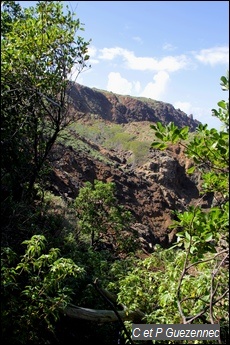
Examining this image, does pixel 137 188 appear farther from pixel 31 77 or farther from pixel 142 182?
pixel 31 77

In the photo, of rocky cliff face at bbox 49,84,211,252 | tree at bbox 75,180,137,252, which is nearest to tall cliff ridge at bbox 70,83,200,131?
rocky cliff face at bbox 49,84,211,252

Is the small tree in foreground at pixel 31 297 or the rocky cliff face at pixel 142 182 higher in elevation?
the small tree in foreground at pixel 31 297

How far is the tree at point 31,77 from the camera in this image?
6238 millimetres

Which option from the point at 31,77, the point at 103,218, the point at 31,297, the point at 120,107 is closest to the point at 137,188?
the point at 103,218

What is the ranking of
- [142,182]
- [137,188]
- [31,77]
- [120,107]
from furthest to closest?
[120,107] → [142,182] → [137,188] → [31,77]

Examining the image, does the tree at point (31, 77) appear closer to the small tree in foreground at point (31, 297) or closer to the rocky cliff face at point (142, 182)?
the small tree in foreground at point (31, 297)

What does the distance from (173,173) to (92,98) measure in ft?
152

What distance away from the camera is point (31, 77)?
21.5 ft

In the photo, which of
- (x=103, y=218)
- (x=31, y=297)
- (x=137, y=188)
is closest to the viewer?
(x=31, y=297)

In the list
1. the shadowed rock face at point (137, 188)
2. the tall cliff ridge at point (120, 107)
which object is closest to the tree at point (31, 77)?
the shadowed rock face at point (137, 188)

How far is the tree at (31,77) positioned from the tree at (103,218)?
11.1ft

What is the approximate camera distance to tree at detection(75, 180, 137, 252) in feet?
33.3

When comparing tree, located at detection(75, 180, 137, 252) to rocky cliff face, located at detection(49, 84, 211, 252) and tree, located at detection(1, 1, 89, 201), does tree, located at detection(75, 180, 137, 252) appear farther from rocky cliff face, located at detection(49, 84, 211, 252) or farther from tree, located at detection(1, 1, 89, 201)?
tree, located at detection(1, 1, 89, 201)

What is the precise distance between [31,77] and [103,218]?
5.49 meters
